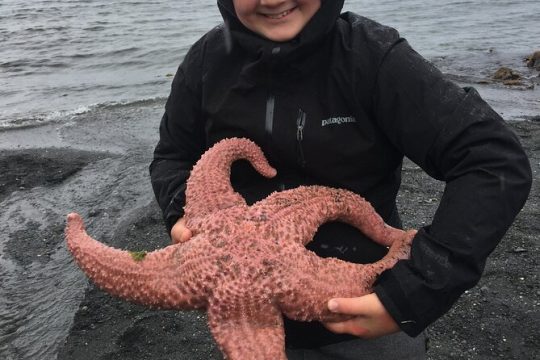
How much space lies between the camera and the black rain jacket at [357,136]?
6.53ft

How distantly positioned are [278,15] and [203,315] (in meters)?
2.44

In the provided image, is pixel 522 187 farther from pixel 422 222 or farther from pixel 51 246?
pixel 51 246

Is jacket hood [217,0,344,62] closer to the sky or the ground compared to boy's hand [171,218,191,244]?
closer to the sky

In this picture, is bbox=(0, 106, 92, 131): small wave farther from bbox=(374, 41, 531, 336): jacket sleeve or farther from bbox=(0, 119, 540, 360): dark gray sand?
bbox=(374, 41, 531, 336): jacket sleeve

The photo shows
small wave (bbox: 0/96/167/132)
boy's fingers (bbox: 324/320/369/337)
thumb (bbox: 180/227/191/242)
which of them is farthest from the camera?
small wave (bbox: 0/96/167/132)

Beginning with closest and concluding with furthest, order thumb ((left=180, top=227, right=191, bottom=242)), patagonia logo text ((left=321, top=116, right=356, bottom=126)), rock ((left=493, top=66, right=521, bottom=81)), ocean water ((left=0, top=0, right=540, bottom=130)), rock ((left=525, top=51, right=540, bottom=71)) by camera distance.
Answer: thumb ((left=180, top=227, right=191, bottom=242)) → patagonia logo text ((left=321, top=116, right=356, bottom=126)) → ocean water ((left=0, top=0, right=540, bottom=130)) → rock ((left=493, top=66, right=521, bottom=81)) → rock ((left=525, top=51, right=540, bottom=71))

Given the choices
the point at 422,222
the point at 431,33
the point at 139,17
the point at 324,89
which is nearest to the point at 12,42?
the point at 139,17

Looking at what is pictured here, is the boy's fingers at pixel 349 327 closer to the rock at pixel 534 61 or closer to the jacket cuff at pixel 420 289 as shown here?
the jacket cuff at pixel 420 289

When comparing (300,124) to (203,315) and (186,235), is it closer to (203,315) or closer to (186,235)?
(186,235)

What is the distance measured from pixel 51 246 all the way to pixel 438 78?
4.14 metres

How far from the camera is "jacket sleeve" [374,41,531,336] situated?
1963 mm

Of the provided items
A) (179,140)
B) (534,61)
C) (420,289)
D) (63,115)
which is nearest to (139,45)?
(63,115)

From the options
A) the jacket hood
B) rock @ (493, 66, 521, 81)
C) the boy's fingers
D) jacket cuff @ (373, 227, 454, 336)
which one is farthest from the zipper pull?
rock @ (493, 66, 521, 81)

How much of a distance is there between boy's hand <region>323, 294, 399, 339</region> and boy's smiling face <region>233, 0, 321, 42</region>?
3.86 ft
